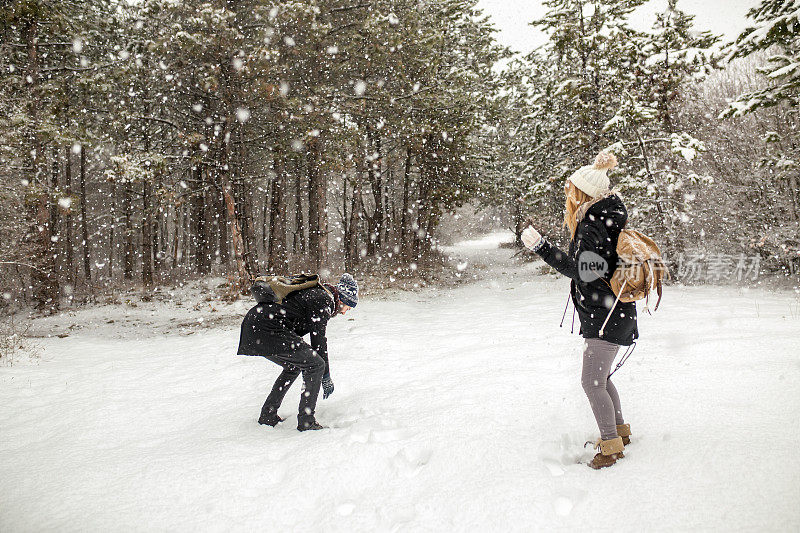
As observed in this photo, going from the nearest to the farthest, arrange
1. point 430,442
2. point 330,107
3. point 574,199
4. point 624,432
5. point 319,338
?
point 574,199 → point 624,432 → point 430,442 → point 319,338 → point 330,107

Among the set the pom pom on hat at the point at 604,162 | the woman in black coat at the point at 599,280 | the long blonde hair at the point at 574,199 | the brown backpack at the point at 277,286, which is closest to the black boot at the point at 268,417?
the brown backpack at the point at 277,286

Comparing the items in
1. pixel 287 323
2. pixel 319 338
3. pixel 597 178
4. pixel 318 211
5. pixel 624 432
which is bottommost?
pixel 624 432

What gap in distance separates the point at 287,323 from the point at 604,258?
10.0 ft

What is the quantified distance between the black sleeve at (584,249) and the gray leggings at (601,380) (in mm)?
523

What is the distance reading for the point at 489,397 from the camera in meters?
4.68

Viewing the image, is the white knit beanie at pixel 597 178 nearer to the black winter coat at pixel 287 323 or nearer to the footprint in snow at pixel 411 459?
the footprint in snow at pixel 411 459

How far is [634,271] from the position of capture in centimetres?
290

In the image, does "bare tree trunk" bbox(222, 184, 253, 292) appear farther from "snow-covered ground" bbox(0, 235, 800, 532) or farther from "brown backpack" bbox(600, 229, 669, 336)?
"brown backpack" bbox(600, 229, 669, 336)

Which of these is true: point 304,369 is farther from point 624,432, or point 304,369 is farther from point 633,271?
point 633,271

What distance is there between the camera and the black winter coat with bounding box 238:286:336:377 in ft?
14.4

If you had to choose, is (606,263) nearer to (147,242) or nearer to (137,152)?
(137,152)

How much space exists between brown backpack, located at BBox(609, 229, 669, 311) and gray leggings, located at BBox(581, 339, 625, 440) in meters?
0.38

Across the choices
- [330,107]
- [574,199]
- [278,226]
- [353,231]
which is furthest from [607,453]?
[353,231]

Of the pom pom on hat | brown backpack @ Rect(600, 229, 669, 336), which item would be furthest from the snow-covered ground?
the pom pom on hat
